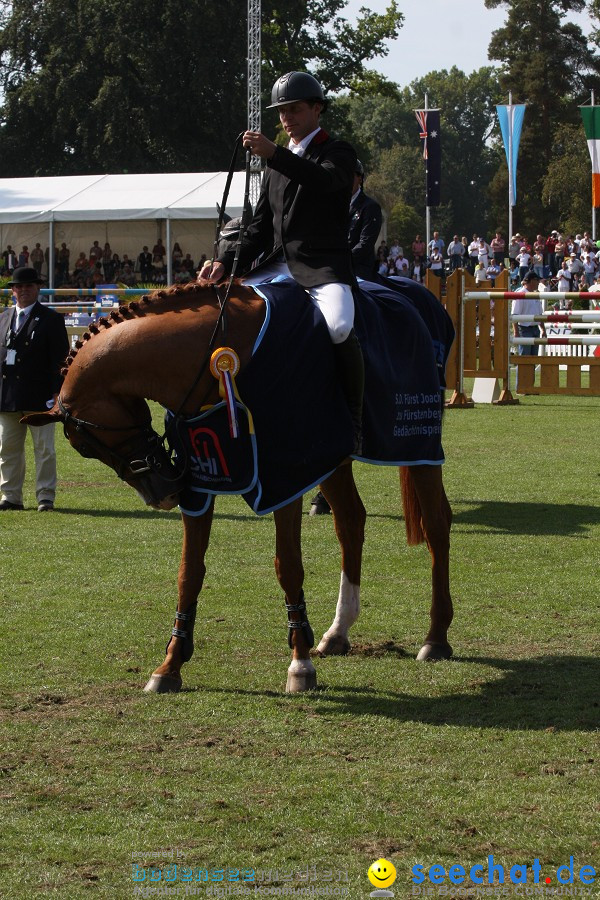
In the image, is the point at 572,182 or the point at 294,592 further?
the point at 572,182

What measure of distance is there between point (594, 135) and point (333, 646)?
3312cm

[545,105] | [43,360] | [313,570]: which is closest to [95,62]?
[545,105]

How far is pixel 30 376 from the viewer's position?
440 inches

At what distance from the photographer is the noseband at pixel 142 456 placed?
531 cm

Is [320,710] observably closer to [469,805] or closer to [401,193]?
[469,805]

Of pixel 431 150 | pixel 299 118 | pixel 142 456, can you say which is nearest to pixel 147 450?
pixel 142 456

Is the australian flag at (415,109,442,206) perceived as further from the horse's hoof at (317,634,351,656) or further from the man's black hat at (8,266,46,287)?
the horse's hoof at (317,634,351,656)

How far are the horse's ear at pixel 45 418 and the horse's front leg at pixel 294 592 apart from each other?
1068mm

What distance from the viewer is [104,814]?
405cm

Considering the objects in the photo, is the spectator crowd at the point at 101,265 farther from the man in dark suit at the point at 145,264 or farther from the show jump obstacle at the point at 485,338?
the show jump obstacle at the point at 485,338

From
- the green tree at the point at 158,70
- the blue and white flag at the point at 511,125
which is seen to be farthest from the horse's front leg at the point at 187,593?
the green tree at the point at 158,70

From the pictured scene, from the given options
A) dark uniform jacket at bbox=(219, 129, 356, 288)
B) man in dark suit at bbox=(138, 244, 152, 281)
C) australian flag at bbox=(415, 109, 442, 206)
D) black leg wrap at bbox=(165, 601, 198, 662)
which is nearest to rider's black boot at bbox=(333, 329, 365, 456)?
dark uniform jacket at bbox=(219, 129, 356, 288)

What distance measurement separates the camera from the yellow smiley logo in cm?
348

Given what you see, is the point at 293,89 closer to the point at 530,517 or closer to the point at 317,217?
the point at 317,217
